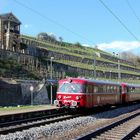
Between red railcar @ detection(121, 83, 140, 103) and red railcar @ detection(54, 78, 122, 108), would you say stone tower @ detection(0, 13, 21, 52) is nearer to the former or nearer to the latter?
red railcar @ detection(121, 83, 140, 103)

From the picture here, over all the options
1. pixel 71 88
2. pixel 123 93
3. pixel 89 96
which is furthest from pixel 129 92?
pixel 71 88

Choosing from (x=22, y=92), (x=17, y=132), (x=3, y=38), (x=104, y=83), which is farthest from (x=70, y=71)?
(x=17, y=132)

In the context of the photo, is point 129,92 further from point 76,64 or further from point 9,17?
point 76,64

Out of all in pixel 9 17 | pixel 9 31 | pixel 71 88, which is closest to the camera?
pixel 71 88

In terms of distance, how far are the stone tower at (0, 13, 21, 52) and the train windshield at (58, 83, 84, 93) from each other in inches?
2172

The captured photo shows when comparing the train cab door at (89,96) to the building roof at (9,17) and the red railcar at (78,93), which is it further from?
the building roof at (9,17)

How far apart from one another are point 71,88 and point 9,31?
60.5 m

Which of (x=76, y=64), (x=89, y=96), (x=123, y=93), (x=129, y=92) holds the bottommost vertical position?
(x=89, y=96)

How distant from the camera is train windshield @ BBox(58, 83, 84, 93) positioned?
29.2 m

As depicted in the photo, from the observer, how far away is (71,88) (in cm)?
2964

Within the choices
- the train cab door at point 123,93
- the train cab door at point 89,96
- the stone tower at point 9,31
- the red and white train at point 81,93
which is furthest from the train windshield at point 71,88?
the stone tower at point 9,31

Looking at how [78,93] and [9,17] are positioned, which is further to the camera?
[9,17]

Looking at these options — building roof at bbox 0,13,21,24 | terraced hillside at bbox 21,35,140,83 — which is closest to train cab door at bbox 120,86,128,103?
terraced hillside at bbox 21,35,140,83

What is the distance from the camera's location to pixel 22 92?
52812mm
